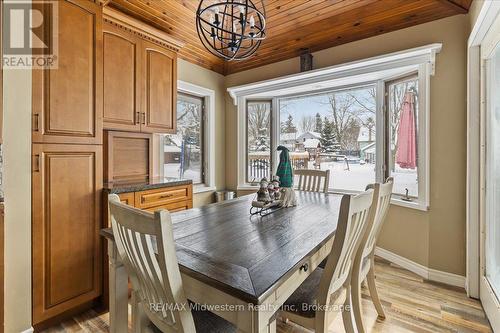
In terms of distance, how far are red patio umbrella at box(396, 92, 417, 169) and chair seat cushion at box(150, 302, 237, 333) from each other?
2485 mm

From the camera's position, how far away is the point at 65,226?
5.90 feet

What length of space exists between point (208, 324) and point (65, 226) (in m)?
1.38

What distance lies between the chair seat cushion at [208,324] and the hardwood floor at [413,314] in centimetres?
85

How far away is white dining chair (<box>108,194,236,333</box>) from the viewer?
81cm

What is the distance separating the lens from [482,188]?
1979 mm

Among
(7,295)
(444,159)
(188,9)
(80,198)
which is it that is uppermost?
(188,9)

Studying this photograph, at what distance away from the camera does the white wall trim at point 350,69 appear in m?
2.34

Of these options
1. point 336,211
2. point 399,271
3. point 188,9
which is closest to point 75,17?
point 188,9

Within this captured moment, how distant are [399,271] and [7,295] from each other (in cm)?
323

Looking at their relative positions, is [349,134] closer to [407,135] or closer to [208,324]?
[407,135]

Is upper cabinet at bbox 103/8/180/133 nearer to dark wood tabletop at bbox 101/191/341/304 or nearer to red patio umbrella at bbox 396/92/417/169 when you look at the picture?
dark wood tabletop at bbox 101/191/341/304

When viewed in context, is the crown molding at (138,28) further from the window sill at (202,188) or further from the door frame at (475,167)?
the door frame at (475,167)

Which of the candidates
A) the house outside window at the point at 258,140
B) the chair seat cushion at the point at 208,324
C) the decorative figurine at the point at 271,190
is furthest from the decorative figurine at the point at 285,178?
the house outside window at the point at 258,140

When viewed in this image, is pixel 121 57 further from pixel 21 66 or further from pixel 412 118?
pixel 412 118
